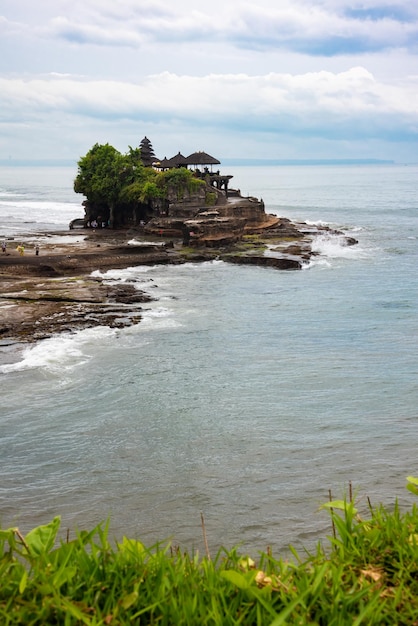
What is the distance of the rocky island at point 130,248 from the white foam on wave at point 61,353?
87 centimetres

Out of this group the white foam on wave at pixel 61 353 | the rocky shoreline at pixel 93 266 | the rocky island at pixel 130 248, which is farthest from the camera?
the rocky island at pixel 130 248

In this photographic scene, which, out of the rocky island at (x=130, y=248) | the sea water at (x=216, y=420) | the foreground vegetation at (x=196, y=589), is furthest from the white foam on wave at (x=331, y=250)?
the foreground vegetation at (x=196, y=589)

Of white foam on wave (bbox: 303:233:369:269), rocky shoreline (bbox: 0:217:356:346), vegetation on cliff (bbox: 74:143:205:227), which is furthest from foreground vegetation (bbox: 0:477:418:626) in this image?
vegetation on cliff (bbox: 74:143:205:227)

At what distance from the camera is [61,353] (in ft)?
70.3

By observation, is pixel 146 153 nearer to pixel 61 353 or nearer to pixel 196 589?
pixel 61 353

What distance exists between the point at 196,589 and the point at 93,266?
3612 centimetres

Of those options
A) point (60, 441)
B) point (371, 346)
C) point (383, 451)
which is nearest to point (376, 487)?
point (383, 451)

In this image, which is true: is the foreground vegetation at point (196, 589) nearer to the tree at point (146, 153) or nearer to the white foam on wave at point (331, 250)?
the white foam on wave at point (331, 250)

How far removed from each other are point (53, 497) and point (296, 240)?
42.1 meters

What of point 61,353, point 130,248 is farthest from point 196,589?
point 130,248

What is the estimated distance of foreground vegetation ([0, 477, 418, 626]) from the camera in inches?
135

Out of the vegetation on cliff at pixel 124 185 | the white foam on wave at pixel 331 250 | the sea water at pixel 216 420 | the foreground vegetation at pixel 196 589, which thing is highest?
the vegetation on cliff at pixel 124 185

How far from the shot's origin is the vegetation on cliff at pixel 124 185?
58406 mm

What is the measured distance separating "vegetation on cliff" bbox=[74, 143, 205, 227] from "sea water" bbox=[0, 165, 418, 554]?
29.8 meters
